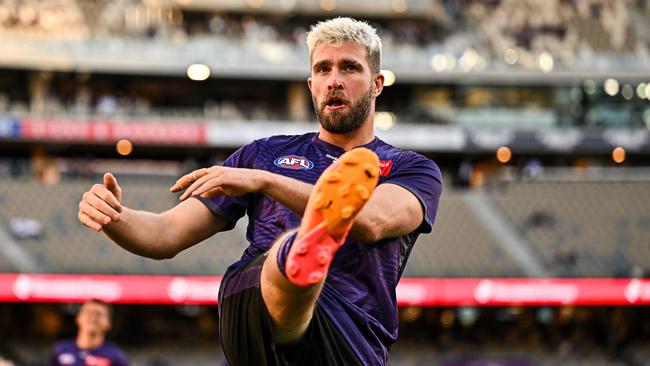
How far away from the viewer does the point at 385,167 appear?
13.7 feet

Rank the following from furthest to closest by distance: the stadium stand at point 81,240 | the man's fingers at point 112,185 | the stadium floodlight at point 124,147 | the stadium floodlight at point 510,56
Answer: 1. the stadium floodlight at point 510,56
2. the stadium floodlight at point 124,147
3. the stadium stand at point 81,240
4. the man's fingers at point 112,185

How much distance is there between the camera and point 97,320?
8.53 metres

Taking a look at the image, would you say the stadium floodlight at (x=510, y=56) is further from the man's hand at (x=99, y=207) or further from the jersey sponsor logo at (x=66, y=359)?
the man's hand at (x=99, y=207)

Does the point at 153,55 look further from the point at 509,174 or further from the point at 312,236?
the point at 312,236

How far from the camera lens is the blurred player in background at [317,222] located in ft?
10.7

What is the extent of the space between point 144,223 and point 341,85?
0.95 m

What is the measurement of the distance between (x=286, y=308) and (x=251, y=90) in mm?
32152

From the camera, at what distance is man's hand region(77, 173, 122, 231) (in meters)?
3.71

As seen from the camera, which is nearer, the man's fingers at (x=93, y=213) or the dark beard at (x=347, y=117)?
the man's fingers at (x=93, y=213)

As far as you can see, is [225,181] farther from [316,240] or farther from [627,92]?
[627,92]

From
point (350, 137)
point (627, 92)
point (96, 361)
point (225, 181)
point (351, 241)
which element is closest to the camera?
point (225, 181)

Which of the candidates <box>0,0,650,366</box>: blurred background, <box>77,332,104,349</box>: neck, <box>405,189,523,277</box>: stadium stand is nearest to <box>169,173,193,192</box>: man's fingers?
<box>77,332,104,349</box>: neck

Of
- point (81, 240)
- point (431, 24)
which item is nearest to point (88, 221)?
point (81, 240)

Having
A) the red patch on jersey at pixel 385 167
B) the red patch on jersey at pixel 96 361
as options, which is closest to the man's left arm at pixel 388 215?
the red patch on jersey at pixel 385 167
